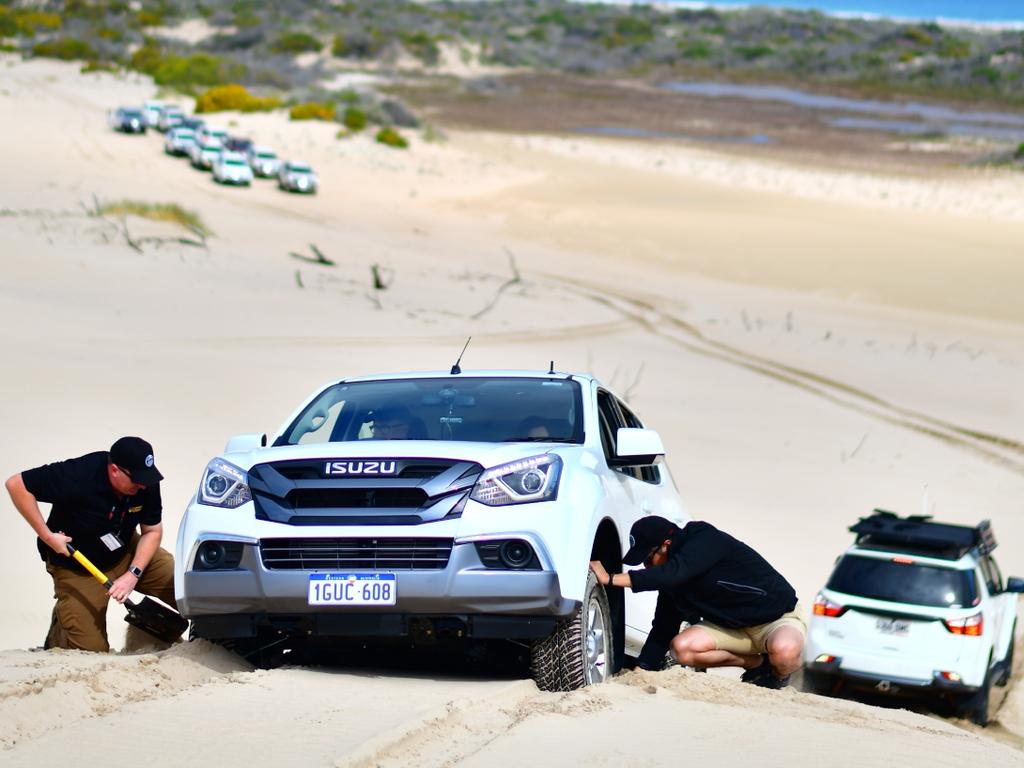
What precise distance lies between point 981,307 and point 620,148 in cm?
3054

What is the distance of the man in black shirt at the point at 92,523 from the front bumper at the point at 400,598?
1360 mm

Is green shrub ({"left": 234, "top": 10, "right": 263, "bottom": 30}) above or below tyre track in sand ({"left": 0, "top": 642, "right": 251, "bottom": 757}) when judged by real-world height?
above

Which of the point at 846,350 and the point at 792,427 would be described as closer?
the point at 792,427

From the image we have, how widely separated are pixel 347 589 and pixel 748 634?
8.16 feet

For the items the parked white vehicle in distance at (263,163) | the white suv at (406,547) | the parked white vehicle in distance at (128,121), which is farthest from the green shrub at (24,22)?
the white suv at (406,547)

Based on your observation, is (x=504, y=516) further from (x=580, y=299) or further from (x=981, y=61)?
(x=981, y=61)

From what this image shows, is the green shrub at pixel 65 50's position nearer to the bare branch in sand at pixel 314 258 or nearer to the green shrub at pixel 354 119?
the green shrub at pixel 354 119

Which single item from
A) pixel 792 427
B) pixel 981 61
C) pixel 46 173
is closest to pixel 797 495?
pixel 792 427

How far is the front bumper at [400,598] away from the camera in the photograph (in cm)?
671

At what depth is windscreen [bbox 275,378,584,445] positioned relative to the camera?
26.4 feet

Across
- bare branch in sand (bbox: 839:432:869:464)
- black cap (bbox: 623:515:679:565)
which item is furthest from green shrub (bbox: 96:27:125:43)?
black cap (bbox: 623:515:679:565)

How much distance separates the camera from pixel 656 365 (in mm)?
24172

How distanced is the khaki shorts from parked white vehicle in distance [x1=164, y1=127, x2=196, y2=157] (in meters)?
46.9

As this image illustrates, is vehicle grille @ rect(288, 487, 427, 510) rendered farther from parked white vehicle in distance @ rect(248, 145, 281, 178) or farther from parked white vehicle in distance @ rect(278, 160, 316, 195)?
parked white vehicle in distance @ rect(248, 145, 281, 178)
